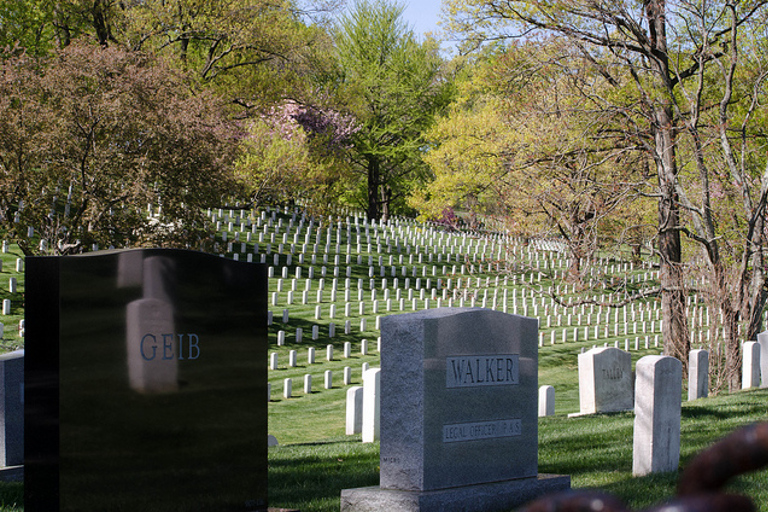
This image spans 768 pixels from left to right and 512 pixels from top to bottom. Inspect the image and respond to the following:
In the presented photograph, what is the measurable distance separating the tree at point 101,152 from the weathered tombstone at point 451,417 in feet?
37.3

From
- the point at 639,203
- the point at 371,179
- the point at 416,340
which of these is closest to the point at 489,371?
the point at 416,340

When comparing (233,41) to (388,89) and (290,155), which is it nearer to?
(290,155)

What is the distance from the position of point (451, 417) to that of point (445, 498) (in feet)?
2.05

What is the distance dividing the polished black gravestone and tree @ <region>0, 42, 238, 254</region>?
1138cm

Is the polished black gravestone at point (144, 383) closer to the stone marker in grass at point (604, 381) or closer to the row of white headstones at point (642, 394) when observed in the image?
the row of white headstones at point (642, 394)

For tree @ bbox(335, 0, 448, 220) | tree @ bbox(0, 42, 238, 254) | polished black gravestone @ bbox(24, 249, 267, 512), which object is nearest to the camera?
polished black gravestone @ bbox(24, 249, 267, 512)

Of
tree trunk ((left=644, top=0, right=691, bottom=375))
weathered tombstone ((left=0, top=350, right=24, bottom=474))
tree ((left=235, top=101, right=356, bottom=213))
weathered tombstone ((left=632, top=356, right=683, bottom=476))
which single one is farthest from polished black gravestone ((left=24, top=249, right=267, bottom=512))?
tree ((left=235, top=101, right=356, bottom=213))

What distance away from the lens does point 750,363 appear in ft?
53.8

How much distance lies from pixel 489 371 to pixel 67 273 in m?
3.43

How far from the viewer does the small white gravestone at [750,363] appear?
1639 cm

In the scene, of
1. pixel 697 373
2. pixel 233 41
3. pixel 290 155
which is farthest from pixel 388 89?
pixel 697 373

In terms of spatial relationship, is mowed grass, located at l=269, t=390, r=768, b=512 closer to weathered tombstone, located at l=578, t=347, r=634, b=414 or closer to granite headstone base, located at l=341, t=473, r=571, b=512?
granite headstone base, located at l=341, t=473, r=571, b=512

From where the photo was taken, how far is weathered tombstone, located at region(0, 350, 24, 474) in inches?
317

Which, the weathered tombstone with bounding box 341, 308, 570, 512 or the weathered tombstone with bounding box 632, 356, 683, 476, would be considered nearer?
the weathered tombstone with bounding box 341, 308, 570, 512
